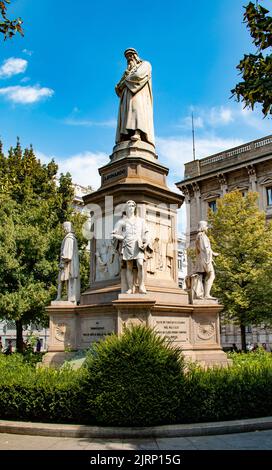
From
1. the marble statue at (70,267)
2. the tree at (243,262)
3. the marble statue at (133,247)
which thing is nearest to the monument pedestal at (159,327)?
the marble statue at (133,247)

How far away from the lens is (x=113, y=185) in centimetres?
1322

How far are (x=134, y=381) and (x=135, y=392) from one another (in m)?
0.18

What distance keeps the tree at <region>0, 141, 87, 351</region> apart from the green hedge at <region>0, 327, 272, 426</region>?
49.5ft

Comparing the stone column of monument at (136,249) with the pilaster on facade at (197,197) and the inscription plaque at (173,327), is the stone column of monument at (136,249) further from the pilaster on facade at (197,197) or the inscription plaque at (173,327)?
the pilaster on facade at (197,197)

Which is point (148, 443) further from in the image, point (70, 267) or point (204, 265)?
point (70, 267)

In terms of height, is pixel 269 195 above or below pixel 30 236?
above

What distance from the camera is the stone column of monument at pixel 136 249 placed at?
37.0 ft

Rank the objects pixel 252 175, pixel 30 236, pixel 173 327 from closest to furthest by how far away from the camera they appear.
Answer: pixel 173 327
pixel 30 236
pixel 252 175

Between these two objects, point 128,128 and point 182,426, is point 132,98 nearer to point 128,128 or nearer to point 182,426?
point 128,128

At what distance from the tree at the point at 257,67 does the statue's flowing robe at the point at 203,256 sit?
6393 mm

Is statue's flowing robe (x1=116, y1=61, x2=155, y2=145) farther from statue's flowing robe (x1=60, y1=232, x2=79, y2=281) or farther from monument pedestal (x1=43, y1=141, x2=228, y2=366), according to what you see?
statue's flowing robe (x1=60, y1=232, x2=79, y2=281)

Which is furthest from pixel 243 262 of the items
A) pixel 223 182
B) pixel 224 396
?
pixel 224 396

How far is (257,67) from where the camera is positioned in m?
7.95
